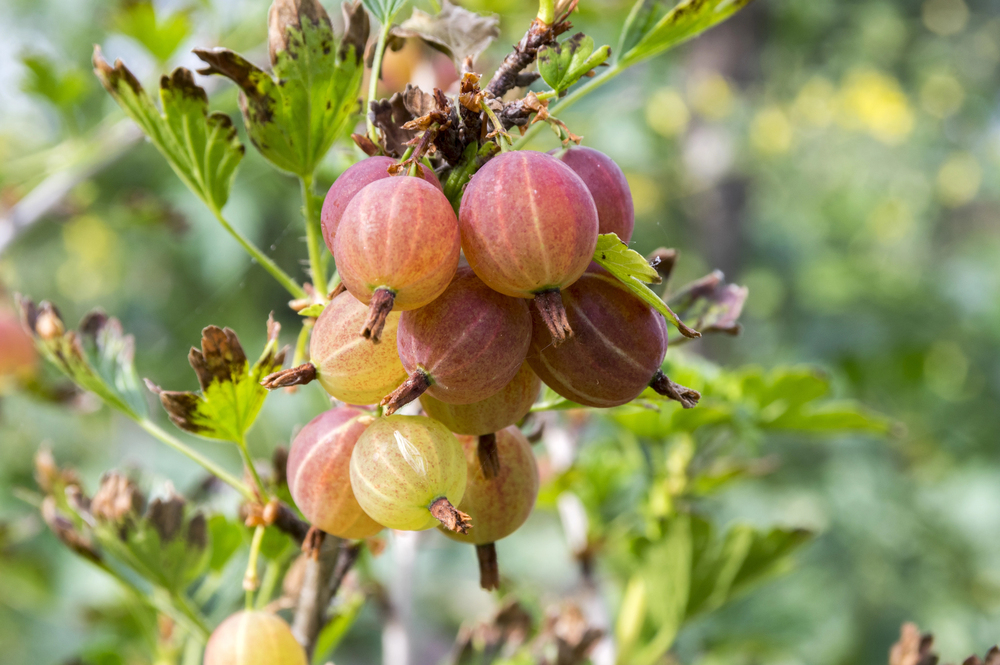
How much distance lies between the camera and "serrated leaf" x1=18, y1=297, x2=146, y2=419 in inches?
18.9

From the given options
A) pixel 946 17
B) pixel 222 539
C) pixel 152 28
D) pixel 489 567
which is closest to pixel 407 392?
pixel 489 567

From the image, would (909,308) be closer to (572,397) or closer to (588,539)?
(588,539)

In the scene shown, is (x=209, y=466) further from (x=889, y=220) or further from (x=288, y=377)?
(x=889, y=220)

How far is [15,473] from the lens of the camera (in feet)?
4.35

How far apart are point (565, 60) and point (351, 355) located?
18cm

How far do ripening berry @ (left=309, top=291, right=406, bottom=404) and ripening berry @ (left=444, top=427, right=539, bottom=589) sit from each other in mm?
61

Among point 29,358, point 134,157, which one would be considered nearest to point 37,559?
point 29,358

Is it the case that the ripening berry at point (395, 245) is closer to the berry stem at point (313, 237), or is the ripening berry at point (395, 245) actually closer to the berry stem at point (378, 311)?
the berry stem at point (378, 311)

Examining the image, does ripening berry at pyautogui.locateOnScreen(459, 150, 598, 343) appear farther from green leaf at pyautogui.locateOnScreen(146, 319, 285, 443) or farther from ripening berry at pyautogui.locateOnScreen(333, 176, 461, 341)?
green leaf at pyautogui.locateOnScreen(146, 319, 285, 443)

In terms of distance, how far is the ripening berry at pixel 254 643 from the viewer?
0.39 meters

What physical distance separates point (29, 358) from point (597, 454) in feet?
2.78

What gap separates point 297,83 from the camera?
407mm

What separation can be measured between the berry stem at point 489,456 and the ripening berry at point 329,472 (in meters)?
0.06

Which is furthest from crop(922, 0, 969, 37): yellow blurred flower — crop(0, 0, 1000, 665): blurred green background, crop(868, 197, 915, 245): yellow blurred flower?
crop(868, 197, 915, 245): yellow blurred flower
